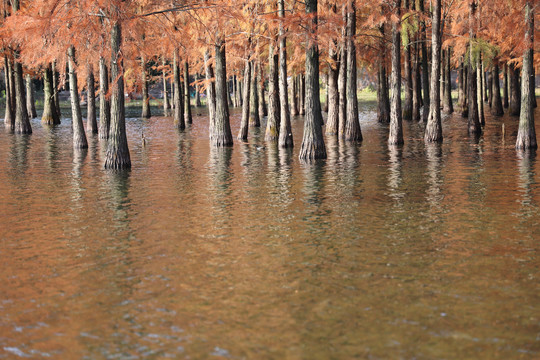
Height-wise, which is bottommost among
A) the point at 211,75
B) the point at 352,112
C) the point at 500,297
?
the point at 500,297

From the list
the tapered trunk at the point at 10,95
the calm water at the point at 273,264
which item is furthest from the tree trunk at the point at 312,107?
the tapered trunk at the point at 10,95

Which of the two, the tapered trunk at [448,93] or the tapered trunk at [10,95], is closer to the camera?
the tapered trunk at [10,95]

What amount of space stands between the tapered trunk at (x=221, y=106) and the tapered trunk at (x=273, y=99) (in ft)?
8.61

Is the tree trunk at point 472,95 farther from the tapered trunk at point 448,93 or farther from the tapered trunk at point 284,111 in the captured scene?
the tapered trunk at point 448,93

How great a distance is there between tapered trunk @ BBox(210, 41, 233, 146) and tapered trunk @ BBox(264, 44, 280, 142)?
103 inches

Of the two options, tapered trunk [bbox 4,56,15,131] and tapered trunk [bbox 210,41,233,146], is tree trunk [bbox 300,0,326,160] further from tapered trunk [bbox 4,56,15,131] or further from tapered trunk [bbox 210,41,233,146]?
tapered trunk [bbox 4,56,15,131]

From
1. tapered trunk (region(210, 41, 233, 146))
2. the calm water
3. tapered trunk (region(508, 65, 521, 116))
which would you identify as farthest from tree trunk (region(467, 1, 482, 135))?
tapered trunk (region(508, 65, 521, 116))

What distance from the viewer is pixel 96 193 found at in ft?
63.9

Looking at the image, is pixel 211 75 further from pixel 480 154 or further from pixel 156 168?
pixel 480 154

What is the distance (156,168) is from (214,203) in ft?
26.7

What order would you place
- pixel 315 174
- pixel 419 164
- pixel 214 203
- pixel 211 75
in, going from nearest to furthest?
pixel 214 203 < pixel 315 174 < pixel 419 164 < pixel 211 75

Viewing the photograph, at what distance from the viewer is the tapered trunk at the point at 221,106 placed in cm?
3111

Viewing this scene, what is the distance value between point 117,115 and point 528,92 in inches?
621

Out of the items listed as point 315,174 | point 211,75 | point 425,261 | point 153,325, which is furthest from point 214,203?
point 211,75
